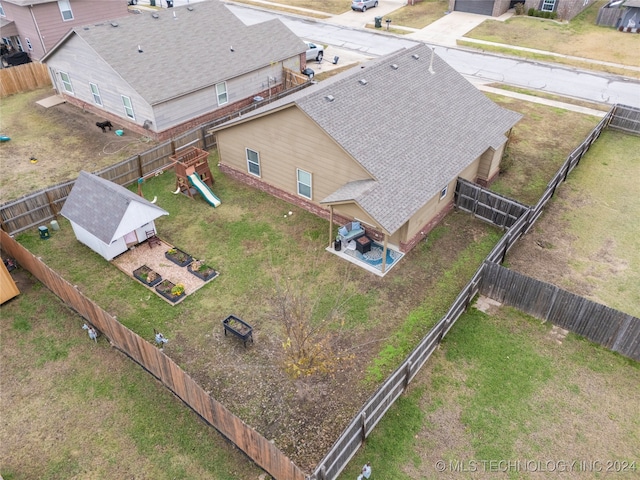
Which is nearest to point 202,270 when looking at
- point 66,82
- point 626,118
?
point 66,82

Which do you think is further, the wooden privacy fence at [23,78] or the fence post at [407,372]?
the wooden privacy fence at [23,78]

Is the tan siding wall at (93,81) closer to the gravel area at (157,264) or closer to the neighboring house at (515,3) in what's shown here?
the gravel area at (157,264)

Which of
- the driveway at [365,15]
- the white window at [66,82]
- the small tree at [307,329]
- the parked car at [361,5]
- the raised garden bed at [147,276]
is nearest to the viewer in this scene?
the small tree at [307,329]

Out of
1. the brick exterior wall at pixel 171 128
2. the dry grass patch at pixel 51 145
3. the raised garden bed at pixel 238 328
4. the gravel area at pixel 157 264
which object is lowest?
the gravel area at pixel 157 264

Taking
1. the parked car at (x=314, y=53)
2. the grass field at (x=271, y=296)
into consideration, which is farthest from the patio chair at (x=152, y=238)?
the parked car at (x=314, y=53)

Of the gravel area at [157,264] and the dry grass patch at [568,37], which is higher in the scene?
the dry grass patch at [568,37]

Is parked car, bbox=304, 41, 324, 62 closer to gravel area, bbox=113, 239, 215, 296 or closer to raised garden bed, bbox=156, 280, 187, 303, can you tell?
gravel area, bbox=113, 239, 215, 296

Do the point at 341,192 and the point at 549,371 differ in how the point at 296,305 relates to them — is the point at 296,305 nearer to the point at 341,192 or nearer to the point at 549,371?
the point at 341,192

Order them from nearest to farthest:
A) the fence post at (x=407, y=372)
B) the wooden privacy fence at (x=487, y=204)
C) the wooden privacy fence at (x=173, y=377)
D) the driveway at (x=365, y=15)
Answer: the wooden privacy fence at (x=173, y=377) < the fence post at (x=407, y=372) < the wooden privacy fence at (x=487, y=204) < the driveway at (x=365, y=15)
